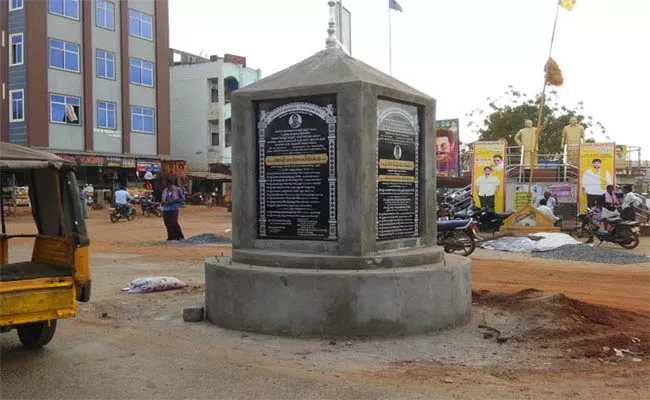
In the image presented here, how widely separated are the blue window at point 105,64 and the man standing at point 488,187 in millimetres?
26104

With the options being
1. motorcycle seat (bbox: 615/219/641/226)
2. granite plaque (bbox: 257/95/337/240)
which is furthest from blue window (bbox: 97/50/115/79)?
granite plaque (bbox: 257/95/337/240)

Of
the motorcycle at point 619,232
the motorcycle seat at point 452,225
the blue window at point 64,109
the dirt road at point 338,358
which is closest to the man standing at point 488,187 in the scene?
the motorcycle at point 619,232

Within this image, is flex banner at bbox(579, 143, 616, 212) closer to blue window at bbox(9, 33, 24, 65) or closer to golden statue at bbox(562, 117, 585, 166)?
golden statue at bbox(562, 117, 585, 166)

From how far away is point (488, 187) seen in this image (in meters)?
23.9

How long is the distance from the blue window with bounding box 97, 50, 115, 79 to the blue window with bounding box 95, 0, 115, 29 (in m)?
1.74

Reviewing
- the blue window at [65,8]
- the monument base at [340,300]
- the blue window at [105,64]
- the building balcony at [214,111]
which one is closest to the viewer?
the monument base at [340,300]

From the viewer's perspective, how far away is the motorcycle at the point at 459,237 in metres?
14.6

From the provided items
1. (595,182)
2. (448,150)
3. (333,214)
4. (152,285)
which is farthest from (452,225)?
(448,150)

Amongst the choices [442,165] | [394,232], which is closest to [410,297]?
[394,232]

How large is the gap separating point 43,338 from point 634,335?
235 inches

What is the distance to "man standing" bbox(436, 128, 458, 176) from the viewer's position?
42.5 m

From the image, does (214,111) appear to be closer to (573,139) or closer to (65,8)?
(65,8)

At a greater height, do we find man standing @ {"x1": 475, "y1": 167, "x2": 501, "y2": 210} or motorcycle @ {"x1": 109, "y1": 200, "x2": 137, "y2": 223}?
man standing @ {"x1": 475, "y1": 167, "x2": 501, "y2": 210}

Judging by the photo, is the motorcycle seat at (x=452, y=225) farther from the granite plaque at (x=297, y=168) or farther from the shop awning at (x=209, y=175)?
the shop awning at (x=209, y=175)
